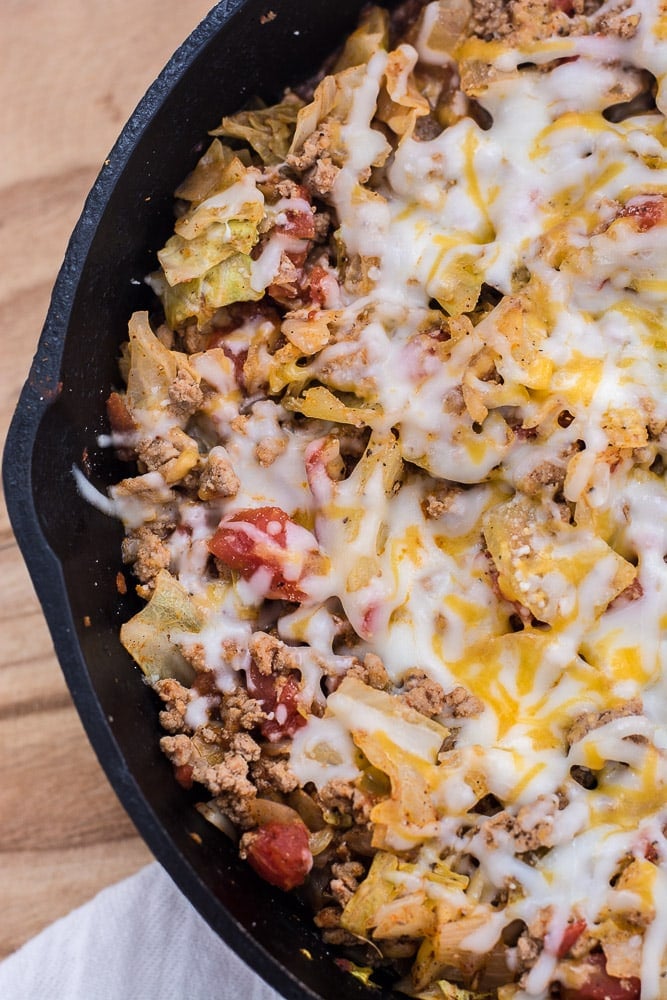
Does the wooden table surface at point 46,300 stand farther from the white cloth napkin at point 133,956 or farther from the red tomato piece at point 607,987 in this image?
the red tomato piece at point 607,987

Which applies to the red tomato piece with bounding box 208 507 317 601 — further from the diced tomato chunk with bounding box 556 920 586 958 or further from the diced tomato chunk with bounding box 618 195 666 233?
the diced tomato chunk with bounding box 618 195 666 233

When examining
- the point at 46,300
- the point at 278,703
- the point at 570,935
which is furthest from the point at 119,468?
the point at 570,935

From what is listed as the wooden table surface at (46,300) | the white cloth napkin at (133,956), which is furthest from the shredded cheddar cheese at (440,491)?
the wooden table surface at (46,300)

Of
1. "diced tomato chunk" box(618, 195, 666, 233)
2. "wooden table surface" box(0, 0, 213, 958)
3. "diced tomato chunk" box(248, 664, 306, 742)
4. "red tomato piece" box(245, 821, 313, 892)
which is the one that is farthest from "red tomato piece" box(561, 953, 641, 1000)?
"diced tomato chunk" box(618, 195, 666, 233)

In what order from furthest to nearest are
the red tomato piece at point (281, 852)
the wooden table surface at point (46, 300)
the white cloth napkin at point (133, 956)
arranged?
the wooden table surface at point (46, 300)
the white cloth napkin at point (133, 956)
the red tomato piece at point (281, 852)

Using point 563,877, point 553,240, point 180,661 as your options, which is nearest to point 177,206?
point 553,240

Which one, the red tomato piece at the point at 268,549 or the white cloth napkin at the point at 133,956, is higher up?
the red tomato piece at the point at 268,549

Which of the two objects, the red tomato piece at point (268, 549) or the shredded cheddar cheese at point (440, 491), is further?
the red tomato piece at point (268, 549)
